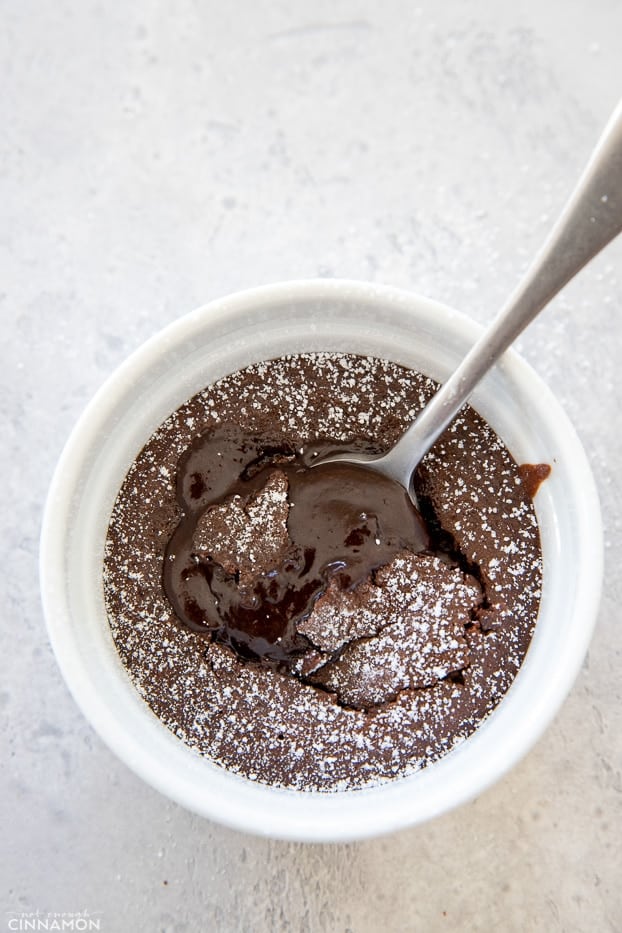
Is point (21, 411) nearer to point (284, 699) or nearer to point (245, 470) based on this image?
point (245, 470)

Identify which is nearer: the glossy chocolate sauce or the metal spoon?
the metal spoon

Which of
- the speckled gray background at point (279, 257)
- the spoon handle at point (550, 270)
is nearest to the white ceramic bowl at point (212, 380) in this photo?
the spoon handle at point (550, 270)

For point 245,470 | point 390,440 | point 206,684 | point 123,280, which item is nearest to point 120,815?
point 206,684

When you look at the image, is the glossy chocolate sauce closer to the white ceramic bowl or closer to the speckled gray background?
the white ceramic bowl

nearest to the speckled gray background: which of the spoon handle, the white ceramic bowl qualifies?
the white ceramic bowl

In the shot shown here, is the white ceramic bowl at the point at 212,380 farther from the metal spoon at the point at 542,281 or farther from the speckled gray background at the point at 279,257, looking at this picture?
the speckled gray background at the point at 279,257

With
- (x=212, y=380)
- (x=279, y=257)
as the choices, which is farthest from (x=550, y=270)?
(x=279, y=257)

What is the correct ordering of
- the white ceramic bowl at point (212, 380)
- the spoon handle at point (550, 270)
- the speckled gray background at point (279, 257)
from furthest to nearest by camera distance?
1. the speckled gray background at point (279, 257)
2. the white ceramic bowl at point (212, 380)
3. the spoon handle at point (550, 270)
